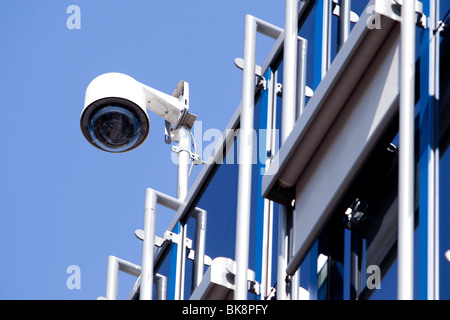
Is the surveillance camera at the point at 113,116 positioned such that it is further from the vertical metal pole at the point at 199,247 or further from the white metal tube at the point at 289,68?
the white metal tube at the point at 289,68

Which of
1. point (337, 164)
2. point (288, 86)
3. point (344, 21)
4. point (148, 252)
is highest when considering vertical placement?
point (344, 21)

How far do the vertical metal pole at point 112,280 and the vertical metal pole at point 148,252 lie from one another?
4.41 feet

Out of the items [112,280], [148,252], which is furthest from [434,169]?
[112,280]

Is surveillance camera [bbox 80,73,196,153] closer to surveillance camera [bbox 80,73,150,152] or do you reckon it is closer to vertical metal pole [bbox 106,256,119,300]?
surveillance camera [bbox 80,73,150,152]

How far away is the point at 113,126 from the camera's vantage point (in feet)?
42.7

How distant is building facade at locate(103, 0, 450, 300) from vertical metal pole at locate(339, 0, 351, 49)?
0.04ft

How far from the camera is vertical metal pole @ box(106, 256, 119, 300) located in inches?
498

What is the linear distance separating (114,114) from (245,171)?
3569 millimetres

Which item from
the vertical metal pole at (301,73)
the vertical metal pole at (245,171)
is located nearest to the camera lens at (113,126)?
the vertical metal pole at (245,171)

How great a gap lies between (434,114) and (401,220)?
0.75 metres

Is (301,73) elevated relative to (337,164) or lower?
elevated

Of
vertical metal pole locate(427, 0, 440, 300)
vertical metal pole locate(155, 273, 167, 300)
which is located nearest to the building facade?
vertical metal pole locate(427, 0, 440, 300)

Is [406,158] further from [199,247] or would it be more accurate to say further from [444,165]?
[199,247]
